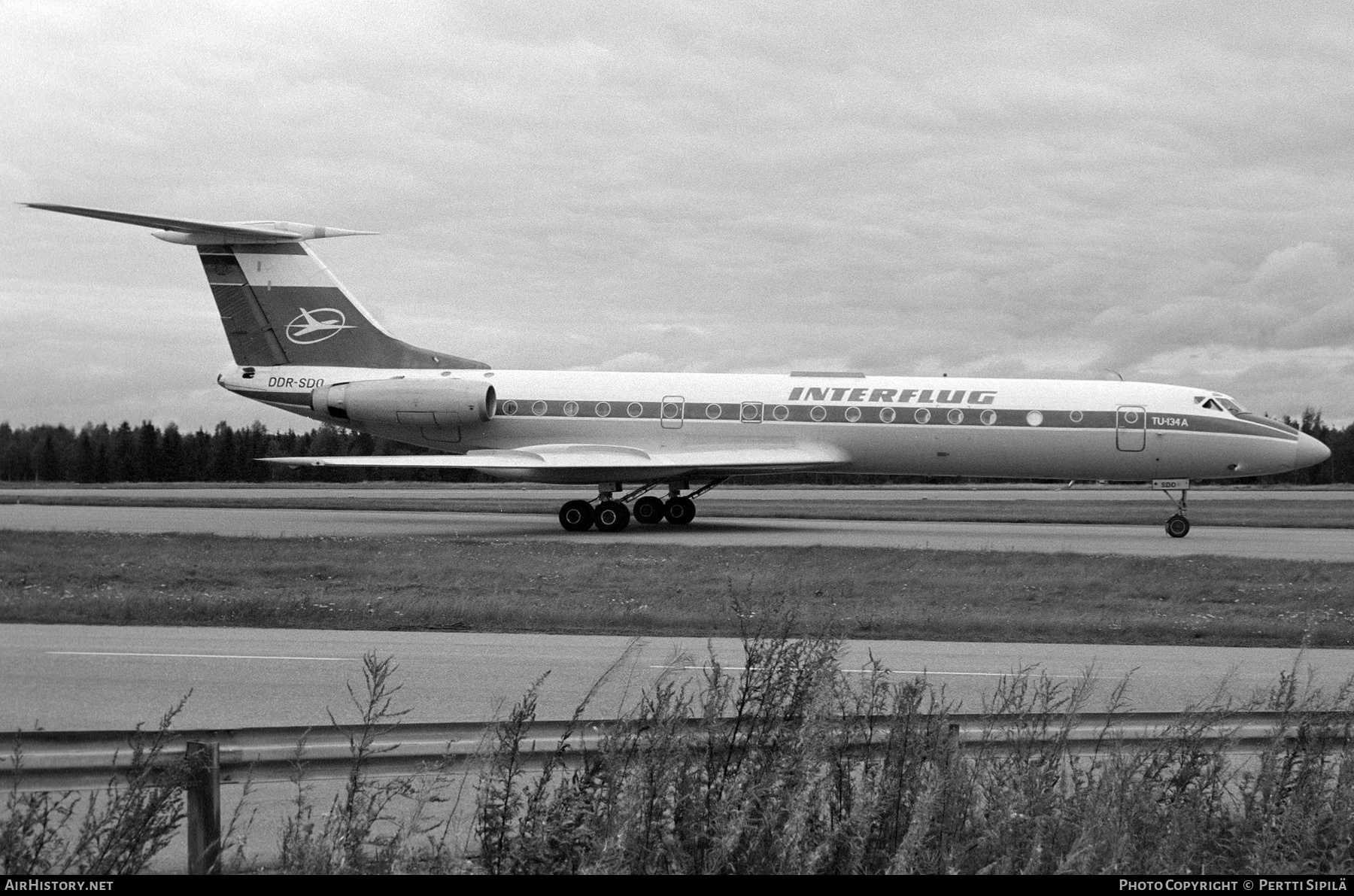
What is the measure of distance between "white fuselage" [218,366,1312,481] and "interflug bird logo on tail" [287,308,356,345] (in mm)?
1828

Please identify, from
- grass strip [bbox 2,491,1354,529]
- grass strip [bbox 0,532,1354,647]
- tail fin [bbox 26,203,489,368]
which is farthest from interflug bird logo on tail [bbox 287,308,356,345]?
grass strip [bbox 0,532,1354,647]

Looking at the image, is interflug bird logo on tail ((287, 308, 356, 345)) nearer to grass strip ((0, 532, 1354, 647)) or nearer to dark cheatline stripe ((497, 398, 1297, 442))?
dark cheatline stripe ((497, 398, 1297, 442))

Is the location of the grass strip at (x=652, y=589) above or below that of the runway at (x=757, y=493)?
below

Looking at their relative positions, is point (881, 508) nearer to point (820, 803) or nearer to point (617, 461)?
point (617, 461)

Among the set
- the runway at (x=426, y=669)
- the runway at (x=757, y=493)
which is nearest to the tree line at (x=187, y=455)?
the runway at (x=757, y=493)

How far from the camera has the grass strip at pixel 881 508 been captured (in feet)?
101

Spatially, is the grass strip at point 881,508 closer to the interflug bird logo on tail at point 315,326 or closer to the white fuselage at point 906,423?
the white fuselage at point 906,423

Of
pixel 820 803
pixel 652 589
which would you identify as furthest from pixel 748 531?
pixel 820 803

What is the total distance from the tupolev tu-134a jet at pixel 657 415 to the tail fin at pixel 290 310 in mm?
38

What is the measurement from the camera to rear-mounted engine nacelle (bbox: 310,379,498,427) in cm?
2708

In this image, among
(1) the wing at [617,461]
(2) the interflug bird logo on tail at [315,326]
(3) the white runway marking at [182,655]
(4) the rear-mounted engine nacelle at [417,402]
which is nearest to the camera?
(3) the white runway marking at [182,655]

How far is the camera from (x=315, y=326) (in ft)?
93.8

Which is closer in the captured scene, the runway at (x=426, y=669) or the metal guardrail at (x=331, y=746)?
the metal guardrail at (x=331, y=746)

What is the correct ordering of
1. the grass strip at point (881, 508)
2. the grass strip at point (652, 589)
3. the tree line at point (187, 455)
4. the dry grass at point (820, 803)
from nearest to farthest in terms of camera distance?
the dry grass at point (820, 803) → the grass strip at point (652, 589) → the grass strip at point (881, 508) → the tree line at point (187, 455)
